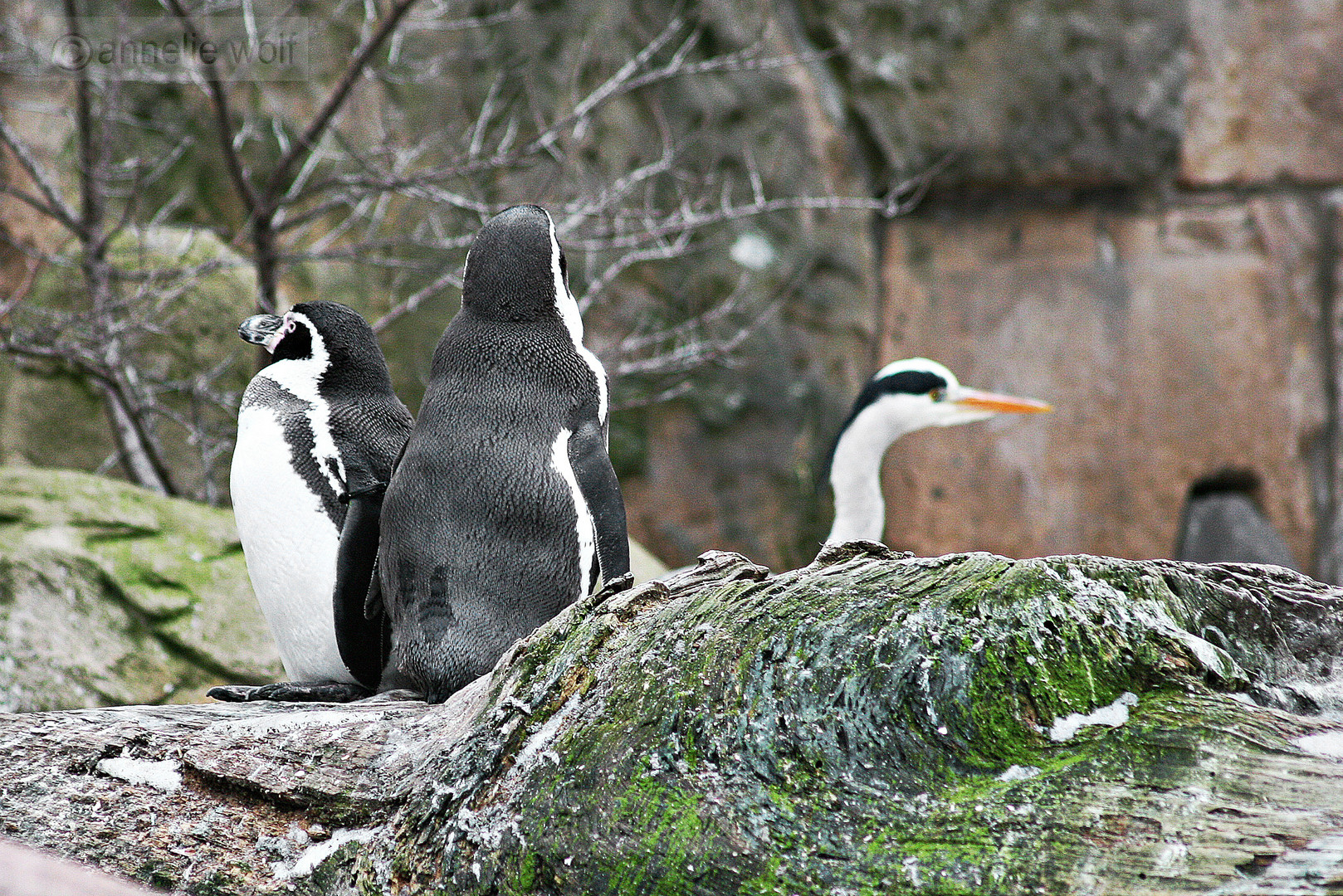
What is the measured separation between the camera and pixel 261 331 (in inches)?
98.7

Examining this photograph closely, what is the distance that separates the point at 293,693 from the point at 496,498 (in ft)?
1.68

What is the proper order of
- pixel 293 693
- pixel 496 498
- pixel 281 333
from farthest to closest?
pixel 281 333 < pixel 293 693 < pixel 496 498

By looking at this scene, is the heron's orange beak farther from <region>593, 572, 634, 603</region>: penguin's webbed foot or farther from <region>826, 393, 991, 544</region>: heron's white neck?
<region>593, 572, 634, 603</region>: penguin's webbed foot

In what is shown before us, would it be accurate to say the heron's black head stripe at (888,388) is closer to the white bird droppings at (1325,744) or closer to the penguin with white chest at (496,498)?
the penguin with white chest at (496,498)

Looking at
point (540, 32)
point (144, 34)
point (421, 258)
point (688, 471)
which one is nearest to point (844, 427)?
point (688, 471)

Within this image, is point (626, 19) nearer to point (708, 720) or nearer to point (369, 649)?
point (369, 649)

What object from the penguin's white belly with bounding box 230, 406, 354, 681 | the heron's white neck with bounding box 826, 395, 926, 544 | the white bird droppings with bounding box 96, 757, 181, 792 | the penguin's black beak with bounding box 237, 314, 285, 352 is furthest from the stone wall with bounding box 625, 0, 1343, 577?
the white bird droppings with bounding box 96, 757, 181, 792

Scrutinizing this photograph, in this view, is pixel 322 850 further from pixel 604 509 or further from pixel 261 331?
→ pixel 261 331

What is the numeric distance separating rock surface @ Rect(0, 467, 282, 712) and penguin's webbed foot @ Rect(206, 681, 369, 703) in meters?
1.06

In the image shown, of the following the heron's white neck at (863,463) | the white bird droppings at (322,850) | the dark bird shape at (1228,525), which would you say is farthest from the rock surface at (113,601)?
the dark bird shape at (1228,525)

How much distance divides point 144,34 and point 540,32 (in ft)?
4.50

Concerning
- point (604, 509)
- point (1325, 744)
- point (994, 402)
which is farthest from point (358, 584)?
point (994, 402)

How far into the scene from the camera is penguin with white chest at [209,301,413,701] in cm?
229

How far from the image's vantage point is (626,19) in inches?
190
